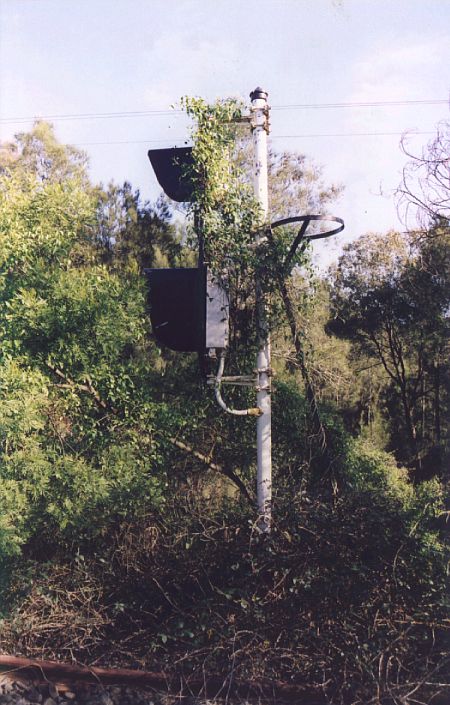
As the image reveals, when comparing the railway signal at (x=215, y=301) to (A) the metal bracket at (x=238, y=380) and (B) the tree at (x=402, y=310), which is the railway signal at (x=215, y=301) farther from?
(B) the tree at (x=402, y=310)

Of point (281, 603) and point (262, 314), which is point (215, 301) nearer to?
point (262, 314)

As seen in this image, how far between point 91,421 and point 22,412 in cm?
111

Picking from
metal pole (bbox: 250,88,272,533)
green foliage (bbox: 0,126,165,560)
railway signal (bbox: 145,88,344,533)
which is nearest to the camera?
green foliage (bbox: 0,126,165,560)

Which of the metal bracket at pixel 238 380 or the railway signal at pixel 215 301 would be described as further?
the metal bracket at pixel 238 380

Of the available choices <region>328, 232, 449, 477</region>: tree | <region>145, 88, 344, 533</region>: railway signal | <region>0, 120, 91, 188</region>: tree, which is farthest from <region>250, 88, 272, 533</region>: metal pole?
<region>0, 120, 91, 188</region>: tree

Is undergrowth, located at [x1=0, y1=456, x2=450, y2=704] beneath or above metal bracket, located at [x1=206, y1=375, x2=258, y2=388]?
beneath

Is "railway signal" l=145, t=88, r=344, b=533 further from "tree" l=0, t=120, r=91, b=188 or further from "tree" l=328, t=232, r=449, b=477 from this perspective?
"tree" l=0, t=120, r=91, b=188

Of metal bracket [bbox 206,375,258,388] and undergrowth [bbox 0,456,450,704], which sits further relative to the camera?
metal bracket [bbox 206,375,258,388]

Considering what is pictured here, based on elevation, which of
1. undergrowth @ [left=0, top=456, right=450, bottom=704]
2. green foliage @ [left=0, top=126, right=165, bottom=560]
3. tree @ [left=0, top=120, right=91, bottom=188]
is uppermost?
tree @ [left=0, top=120, right=91, bottom=188]

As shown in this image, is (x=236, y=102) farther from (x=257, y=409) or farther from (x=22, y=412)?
(x=22, y=412)

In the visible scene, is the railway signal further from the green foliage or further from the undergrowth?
the undergrowth

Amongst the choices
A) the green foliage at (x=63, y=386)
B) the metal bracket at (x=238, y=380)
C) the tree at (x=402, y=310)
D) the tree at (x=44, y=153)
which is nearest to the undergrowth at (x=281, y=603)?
the green foliage at (x=63, y=386)

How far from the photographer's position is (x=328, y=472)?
656 centimetres

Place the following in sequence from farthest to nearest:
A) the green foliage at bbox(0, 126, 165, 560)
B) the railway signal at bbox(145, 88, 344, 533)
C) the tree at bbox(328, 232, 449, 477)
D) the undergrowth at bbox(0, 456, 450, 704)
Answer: the tree at bbox(328, 232, 449, 477)
the railway signal at bbox(145, 88, 344, 533)
the green foliage at bbox(0, 126, 165, 560)
the undergrowth at bbox(0, 456, 450, 704)
